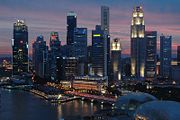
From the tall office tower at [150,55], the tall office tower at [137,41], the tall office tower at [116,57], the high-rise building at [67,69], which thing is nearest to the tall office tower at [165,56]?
the tall office tower at [150,55]

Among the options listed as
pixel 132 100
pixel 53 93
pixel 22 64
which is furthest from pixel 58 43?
pixel 132 100

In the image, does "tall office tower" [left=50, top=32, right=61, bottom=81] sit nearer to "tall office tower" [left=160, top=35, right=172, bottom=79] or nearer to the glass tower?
the glass tower

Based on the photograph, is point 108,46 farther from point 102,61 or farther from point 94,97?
point 94,97

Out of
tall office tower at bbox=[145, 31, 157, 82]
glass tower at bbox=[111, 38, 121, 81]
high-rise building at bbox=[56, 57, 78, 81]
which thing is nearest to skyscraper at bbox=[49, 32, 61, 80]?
high-rise building at bbox=[56, 57, 78, 81]

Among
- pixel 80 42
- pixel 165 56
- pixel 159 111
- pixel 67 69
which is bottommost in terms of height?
pixel 67 69

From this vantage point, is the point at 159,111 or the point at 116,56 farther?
the point at 116,56

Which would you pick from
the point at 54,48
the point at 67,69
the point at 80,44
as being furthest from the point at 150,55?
the point at 54,48

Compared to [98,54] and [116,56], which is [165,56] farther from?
[98,54]

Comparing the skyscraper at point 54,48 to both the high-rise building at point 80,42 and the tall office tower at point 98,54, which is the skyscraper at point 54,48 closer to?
the high-rise building at point 80,42
